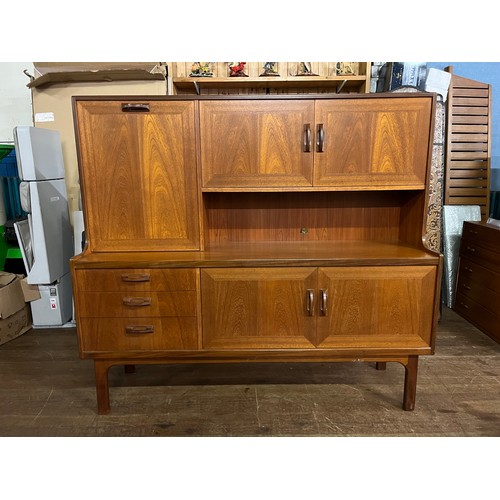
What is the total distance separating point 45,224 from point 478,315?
3536mm

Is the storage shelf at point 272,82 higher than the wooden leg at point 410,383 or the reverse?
higher

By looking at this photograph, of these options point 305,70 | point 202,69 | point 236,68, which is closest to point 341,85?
point 305,70

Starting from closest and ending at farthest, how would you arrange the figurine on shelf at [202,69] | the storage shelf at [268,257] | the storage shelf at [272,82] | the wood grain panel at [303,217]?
1. the storage shelf at [268,257]
2. the wood grain panel at [303,217]
3. the storage shelf at [272,82]
4. the figurine on shelf at [202,69]

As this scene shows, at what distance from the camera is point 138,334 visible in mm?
1976

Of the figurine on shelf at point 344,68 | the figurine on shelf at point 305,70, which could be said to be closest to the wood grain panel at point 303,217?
the figurine on shelf at point 305,70

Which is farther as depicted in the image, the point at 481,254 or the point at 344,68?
the point at 344,68

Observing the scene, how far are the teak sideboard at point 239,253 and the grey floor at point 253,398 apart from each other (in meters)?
0.18

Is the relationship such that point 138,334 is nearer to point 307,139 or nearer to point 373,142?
point 307,139

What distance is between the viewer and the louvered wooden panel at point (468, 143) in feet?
11.4

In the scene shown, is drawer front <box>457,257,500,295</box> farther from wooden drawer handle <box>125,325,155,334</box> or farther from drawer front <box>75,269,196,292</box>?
wooden drawer handle <box>125,325,155,334</box>

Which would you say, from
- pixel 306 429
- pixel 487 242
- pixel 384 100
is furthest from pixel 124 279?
pixel 487 242

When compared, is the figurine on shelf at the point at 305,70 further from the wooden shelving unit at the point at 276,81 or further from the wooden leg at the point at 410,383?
the wooden leg at the point at 410,383

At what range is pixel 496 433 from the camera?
1.88 m

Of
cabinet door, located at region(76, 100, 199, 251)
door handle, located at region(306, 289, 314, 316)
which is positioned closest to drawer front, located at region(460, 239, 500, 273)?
door handle, located at region(306, 289, 314, 316)
